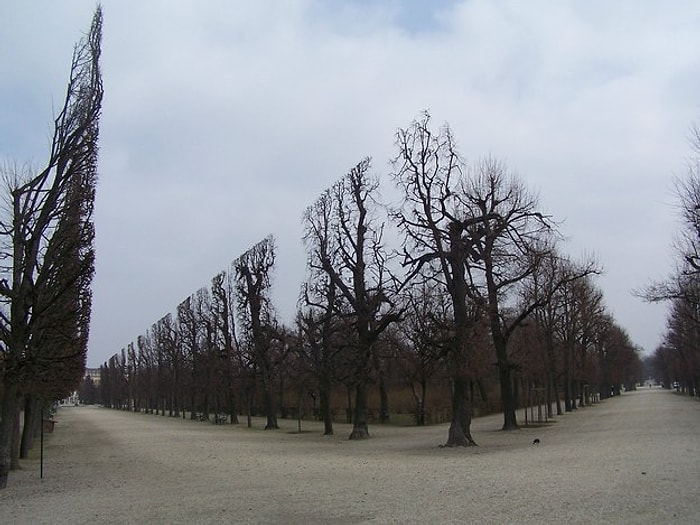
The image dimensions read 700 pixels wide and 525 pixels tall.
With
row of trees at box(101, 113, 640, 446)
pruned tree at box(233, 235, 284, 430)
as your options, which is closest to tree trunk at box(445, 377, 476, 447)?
row of trees at box(101, 113, 640, 446)

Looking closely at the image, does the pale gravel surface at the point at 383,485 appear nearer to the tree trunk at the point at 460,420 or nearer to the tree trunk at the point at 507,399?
the tree trunk at the point at 460,420

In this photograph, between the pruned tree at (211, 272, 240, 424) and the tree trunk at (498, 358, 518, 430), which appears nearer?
the tree trunk at (498, 358, 518, 430)

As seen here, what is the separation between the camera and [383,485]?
1505cm

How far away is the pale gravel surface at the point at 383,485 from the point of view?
11312 mm

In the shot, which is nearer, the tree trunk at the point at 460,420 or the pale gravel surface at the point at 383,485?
the pale gravel surface at the point at 383,485

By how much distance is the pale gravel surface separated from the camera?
37.1 ft

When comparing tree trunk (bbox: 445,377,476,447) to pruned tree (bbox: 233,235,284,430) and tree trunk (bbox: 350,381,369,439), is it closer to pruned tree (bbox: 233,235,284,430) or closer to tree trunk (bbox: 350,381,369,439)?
tree trunk (bbox: 350,381,369,439)

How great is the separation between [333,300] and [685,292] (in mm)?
19376

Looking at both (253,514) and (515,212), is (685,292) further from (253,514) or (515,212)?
(253,514)

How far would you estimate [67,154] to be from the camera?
19781 millimetres

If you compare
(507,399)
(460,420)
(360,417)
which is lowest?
(360,417)

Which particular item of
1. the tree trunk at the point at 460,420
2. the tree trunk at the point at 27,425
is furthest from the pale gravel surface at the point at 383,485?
the tree trunk at the point at 27,425

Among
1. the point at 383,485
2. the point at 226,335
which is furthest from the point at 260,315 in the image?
the point at 383,485

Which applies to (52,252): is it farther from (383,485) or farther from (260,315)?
(260,315)
